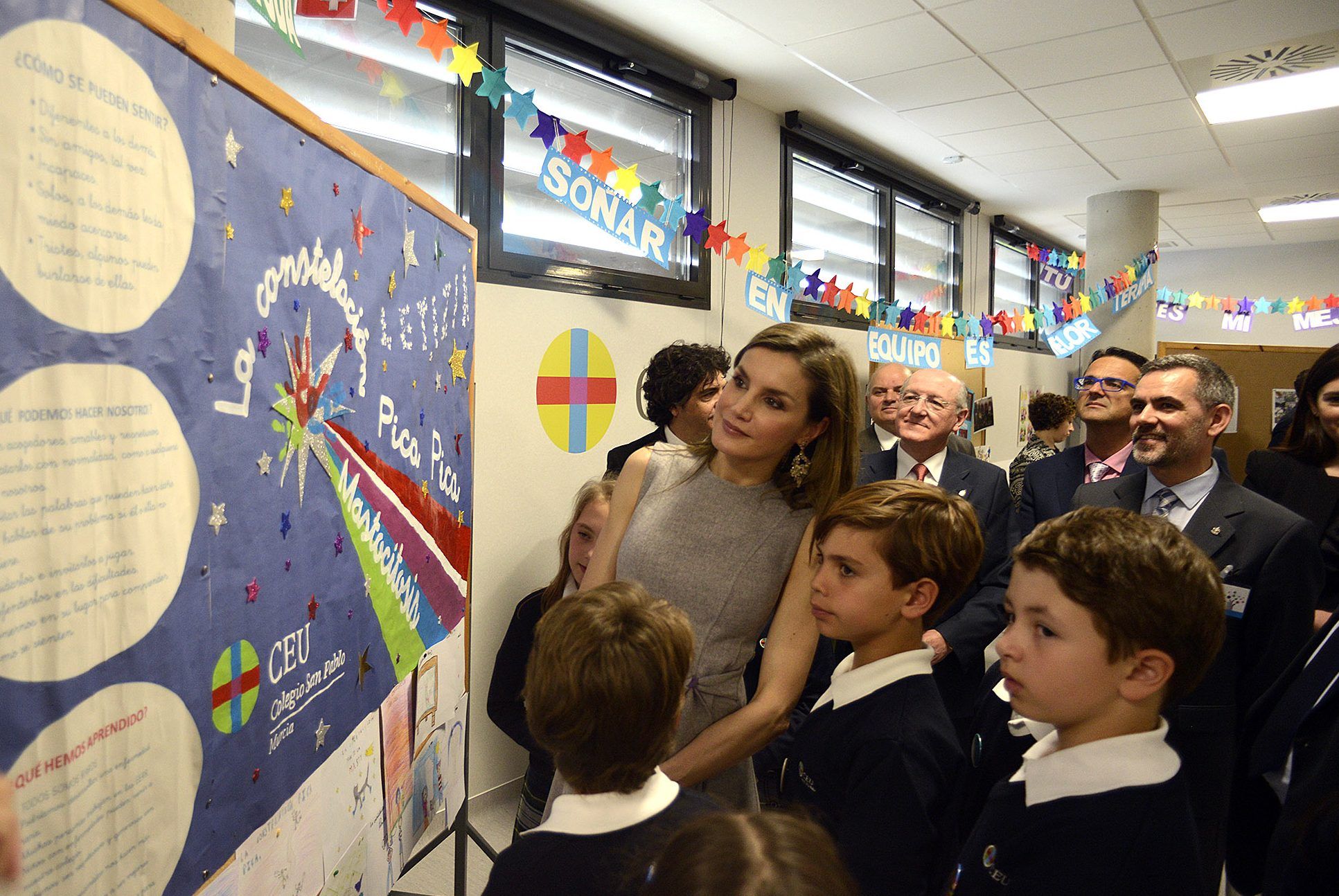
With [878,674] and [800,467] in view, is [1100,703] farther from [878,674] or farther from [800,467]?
[800,467]

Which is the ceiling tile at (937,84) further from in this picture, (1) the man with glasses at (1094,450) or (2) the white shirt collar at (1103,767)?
(2) the white shirt collar at (1103,767)

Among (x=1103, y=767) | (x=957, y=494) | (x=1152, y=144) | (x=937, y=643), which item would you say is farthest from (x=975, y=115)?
(x=1103, y=767)

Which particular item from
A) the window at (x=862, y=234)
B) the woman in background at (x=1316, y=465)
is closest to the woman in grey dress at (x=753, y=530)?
the woman in background at (x=1316, y=465)

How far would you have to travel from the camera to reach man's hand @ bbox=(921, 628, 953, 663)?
1.97m

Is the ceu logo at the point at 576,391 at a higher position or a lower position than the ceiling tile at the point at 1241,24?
lower

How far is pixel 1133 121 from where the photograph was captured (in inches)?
173

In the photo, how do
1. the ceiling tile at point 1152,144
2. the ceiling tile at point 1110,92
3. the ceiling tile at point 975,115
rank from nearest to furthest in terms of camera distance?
the ceiling tile at point 1110,92 → the ceiling tile at point 975,115 → the ceiling tile at point 1152,144

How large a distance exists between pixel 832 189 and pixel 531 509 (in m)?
2.96

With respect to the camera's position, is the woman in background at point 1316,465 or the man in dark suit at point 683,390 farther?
the man in dark suit at point 683,390

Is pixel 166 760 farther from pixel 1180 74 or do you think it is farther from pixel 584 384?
pixel 1180 74

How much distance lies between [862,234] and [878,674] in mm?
4397

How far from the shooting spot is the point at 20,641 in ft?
2.23

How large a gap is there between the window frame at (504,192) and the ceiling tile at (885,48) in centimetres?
56

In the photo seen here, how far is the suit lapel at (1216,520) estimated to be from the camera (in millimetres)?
1735
